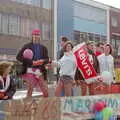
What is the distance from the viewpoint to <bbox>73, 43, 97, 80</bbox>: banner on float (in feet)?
26.7

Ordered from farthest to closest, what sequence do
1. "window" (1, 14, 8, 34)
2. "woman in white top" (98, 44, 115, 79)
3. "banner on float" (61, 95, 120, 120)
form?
"window" (1, 14, 8, 34) → "woman in white top" (98, 44, 115, 79) → "banner on float" (61, 95, 120, 120)

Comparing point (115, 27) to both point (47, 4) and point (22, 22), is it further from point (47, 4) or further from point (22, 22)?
point (22, 22)

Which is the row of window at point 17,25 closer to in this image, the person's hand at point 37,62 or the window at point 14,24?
the window at point 14,24

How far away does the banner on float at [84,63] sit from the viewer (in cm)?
813

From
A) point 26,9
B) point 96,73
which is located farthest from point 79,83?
point 26,9

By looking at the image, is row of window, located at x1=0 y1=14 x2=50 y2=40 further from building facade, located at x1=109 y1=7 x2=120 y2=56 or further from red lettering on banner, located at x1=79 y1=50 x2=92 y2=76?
red lettering on banner, located at x1=79 y1=50 x2=92 y2=76

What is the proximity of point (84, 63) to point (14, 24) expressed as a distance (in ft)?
93.7

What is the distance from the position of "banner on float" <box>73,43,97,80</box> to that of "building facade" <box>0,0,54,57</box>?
24890 millimetres

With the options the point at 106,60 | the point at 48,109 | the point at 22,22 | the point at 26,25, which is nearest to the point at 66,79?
the point at 106,60

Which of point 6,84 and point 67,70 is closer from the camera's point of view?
point 6,84

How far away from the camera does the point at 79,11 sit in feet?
138

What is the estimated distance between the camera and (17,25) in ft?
119

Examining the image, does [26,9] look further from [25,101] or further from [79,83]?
[25,101]

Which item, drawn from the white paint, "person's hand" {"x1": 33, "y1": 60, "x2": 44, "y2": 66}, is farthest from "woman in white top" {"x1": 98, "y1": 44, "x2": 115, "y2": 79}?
the white paint
